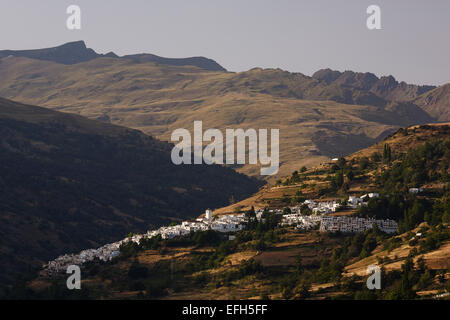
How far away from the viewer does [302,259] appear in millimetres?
89625

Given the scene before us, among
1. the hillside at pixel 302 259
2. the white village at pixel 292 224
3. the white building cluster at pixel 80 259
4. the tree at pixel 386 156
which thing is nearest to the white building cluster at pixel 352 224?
the white village at pixel 292 224

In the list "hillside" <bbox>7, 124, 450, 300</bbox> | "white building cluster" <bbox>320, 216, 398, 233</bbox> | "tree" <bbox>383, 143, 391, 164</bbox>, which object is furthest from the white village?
"tree" <bbox>383, 143, 391, 164</bbox>

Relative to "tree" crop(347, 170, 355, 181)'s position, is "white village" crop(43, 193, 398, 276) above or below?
below

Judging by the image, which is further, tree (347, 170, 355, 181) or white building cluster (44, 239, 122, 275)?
tree (347, 170, 355, 181)

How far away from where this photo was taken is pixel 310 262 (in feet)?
291

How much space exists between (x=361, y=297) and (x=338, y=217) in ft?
123

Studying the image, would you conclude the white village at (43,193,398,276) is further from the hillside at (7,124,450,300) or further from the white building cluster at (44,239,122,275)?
the hillside at (7,124,450,300)

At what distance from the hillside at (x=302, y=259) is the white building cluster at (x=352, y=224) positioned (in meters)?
1.62

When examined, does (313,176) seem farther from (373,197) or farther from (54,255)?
(54,255)

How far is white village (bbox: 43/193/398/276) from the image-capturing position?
99.7m

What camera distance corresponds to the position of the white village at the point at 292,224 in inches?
3925

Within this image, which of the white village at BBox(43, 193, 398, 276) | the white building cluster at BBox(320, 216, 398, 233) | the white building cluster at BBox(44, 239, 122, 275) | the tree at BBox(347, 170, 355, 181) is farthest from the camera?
the tree at BBox(347, 170, 355, 181)

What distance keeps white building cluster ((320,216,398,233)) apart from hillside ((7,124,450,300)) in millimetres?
1620
